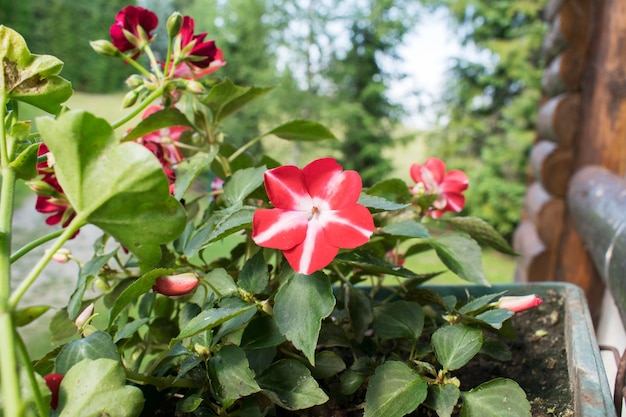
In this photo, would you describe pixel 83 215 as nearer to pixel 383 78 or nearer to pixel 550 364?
pixel 550 364

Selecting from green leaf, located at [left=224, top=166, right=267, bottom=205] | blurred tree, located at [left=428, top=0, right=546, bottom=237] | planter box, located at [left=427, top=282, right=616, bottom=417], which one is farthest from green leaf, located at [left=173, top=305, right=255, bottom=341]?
blurred tree, located at [left=428, top=0, right=546, bottom=237]

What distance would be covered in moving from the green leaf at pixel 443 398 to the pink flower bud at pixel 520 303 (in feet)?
0.25

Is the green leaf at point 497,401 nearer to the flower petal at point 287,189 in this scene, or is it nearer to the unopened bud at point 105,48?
the flower petal at point 287,189

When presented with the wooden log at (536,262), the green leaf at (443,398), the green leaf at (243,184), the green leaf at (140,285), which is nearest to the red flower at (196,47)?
the green leaf at (243,184)

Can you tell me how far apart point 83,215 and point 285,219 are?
0.40ft

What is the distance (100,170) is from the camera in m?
0.26

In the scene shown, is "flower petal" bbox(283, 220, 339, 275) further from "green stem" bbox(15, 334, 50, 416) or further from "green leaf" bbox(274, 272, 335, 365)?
"green stem" bbox(15, 334, 50, 416)

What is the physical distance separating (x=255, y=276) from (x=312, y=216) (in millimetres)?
61

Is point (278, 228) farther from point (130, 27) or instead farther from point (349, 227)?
point (130, 27)

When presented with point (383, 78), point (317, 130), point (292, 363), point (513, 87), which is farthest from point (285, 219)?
point (383, 78)

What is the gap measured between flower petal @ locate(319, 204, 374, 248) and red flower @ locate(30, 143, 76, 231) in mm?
Result: 171

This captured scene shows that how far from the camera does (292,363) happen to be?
1.20 ft

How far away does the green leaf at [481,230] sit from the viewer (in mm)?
505

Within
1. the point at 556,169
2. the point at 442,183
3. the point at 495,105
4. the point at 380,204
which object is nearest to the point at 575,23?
the point at 556,169
